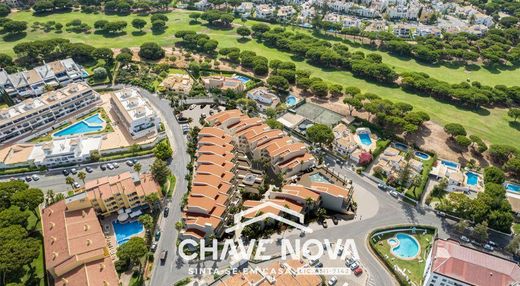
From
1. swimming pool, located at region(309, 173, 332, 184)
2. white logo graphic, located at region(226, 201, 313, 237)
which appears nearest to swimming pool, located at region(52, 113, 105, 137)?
white logo graphic, located at region(226, 201, 313, 237)

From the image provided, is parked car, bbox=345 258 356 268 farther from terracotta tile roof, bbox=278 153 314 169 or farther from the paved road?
the paved road

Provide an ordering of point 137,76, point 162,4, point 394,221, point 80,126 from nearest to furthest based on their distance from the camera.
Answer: point 394,221 → point 80,126 → point 137,76 → point 162,4

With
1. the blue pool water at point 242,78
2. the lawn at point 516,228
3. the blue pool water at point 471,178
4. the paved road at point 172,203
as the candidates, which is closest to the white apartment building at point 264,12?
the blue pool water at point 242,78

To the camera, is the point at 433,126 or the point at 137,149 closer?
the point at 137,149

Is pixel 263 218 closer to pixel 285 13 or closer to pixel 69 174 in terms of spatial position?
pixel 69 174

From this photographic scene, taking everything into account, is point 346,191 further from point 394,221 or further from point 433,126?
point 433,126

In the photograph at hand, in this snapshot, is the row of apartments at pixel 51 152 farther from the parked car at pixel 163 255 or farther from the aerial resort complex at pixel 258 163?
the parked car at pixel 163 255

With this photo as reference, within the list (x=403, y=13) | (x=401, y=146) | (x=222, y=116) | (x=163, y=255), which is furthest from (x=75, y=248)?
(x=403, y=13)

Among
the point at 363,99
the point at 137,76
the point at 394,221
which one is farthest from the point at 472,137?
the point at 137,76
